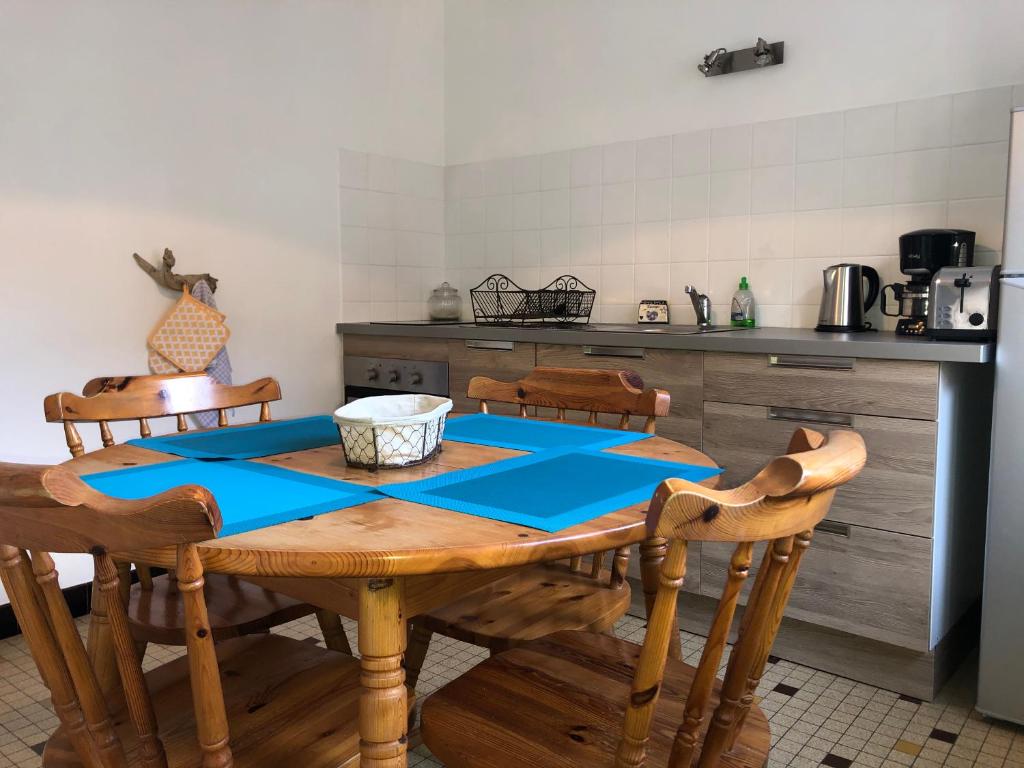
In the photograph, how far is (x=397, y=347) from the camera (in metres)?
3.39

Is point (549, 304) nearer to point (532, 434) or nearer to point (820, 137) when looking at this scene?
point (820, 137)

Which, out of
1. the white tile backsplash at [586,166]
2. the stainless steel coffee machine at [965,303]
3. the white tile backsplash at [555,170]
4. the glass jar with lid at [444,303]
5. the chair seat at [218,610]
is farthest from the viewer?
the glass jar with lid at [444,303]

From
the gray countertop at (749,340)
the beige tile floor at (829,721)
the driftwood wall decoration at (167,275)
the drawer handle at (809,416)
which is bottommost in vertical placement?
the beige tile floor at (829,721)

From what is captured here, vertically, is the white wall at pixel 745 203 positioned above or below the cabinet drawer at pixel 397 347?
above

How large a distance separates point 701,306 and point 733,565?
228 cm

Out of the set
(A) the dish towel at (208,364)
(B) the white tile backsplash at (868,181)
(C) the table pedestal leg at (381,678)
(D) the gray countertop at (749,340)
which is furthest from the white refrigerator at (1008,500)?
(A) the dish towel at (208,364)

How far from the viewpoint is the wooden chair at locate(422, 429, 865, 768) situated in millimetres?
895

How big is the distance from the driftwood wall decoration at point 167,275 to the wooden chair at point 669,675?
210 cm

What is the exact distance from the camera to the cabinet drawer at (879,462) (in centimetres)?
214

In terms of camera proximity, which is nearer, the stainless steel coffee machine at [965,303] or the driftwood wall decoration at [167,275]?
the stainless steel coffee machine at [965,303]

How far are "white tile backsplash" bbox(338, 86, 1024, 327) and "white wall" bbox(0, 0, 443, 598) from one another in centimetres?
24

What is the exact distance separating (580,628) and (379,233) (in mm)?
2589

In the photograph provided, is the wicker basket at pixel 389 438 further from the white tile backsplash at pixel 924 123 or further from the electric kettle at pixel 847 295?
the white tile backsplash at pixel 924 123

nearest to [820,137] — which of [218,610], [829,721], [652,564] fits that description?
[829,721]
